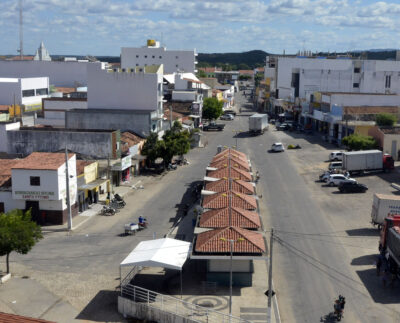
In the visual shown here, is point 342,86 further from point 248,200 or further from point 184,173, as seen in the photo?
point 248,200

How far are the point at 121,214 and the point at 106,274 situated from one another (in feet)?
36.6

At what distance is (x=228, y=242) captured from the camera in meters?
24.3

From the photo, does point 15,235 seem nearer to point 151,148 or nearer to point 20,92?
point 151,148

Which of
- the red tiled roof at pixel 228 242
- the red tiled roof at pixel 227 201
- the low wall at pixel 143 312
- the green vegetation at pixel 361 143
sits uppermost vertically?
the green vegetation at pixel 361 143

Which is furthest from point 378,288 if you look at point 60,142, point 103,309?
point 60,142

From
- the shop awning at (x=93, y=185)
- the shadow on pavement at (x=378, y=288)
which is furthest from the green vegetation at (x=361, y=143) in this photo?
the shadow on pavement at (x=378, y=288)

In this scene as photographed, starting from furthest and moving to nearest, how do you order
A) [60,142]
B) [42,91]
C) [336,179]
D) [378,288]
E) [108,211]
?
1. [42,91]
2. [60,142]
3. [336,179]
4. [108,211]
5. [378,288]

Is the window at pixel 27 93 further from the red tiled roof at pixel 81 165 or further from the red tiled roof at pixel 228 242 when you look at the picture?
the red tiled roof at pixel 228 242

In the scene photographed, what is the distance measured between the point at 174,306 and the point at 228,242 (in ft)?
13.3

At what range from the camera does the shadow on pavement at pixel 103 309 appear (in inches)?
848

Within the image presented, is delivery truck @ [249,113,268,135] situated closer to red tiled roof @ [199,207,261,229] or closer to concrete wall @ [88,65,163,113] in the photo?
concrete wall @ [88,65,163,113]

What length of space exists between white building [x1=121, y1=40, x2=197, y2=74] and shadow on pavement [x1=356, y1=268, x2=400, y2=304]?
116139mm

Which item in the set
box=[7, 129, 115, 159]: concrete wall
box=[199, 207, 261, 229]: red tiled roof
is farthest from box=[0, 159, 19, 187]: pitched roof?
box=[199, 207, 261, 229]: red tiled roof

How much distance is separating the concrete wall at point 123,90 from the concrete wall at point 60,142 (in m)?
16.2
